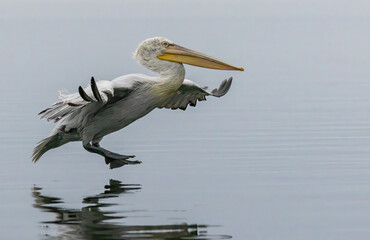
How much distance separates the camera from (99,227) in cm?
915

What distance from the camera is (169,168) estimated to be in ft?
40.0

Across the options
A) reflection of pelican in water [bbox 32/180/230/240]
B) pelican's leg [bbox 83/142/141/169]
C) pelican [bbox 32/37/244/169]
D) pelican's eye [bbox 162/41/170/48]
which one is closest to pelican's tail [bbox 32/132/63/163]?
pelican [bbox 32/37/244/169]

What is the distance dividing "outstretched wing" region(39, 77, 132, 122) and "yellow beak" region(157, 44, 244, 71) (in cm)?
64

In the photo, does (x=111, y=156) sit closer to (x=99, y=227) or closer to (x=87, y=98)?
(x=87, y=98)

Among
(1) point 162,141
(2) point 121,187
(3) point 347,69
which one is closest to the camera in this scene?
(2) point 121,187

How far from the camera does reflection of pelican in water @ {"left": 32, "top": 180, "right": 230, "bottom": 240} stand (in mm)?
8789

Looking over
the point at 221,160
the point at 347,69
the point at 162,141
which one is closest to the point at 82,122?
the point at 221,160

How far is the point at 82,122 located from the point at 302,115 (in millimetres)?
6775

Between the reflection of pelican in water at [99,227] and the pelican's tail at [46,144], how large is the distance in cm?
159

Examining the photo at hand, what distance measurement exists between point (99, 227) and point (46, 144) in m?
3.04

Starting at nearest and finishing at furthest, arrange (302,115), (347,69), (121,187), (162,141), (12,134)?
(121,187) < (162,141) < (12,134) < (302,115) < (347,69)

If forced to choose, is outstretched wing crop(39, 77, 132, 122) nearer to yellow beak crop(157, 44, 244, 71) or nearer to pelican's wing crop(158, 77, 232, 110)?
yellow beak crop(157, 44, 244, 71)

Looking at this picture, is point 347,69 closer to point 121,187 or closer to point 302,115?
point 302,115

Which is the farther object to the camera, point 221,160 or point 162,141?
point 162,141
